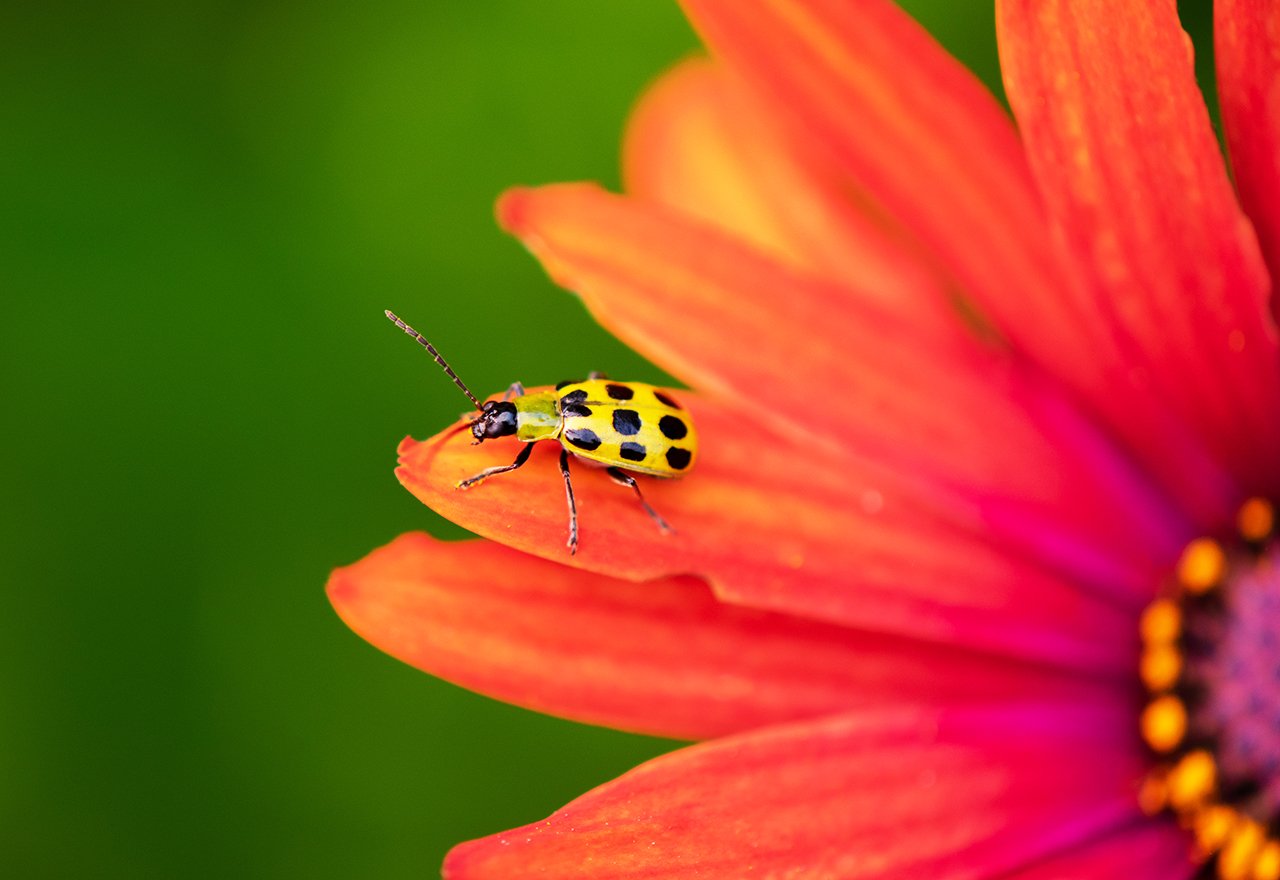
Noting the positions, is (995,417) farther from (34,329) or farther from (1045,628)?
(34,329)

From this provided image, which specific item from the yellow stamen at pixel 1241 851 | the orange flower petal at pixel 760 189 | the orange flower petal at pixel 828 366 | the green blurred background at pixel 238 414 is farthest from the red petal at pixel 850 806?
the green blurred background at pixel 238 414

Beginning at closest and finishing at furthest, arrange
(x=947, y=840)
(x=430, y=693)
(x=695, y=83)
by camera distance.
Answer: (x=947, y=840) < (x=695, y=83) < (x=430, y=693)

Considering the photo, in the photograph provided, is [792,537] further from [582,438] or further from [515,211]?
[515,211]

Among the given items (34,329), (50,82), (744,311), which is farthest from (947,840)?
(50,82)

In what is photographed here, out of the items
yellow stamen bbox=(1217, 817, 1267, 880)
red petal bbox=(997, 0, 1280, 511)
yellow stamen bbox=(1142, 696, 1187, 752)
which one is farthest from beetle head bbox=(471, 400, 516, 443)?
yellow stamen bbox=(1217, 817, 1267, 880)

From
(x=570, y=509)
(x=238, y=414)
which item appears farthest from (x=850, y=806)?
(x=238, y=414)

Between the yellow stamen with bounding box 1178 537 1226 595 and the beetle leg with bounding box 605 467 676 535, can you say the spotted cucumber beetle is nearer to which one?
the beetle leg with bounding box 605 467 676 535
